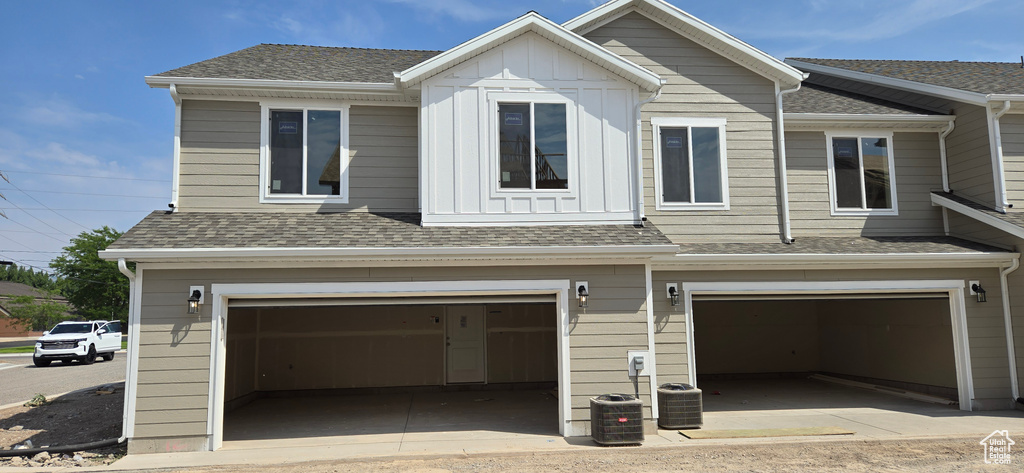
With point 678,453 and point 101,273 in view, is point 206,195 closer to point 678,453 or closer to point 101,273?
point 678,453

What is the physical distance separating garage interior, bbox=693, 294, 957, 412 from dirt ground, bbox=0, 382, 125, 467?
9.31m

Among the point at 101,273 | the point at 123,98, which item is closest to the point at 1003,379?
the point at 123,98

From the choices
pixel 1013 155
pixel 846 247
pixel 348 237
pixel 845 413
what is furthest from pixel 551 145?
pixel 1013 155

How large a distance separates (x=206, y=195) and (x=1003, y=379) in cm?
1300

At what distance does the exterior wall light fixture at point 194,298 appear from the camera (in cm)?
806

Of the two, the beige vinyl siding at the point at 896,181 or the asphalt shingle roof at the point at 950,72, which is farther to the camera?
the asphalt shingle roof at the point at 950,72

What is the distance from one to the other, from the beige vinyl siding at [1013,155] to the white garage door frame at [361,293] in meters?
8.01

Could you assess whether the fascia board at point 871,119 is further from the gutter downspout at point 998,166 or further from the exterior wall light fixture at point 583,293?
the exterior wall light fixture at point 583,293

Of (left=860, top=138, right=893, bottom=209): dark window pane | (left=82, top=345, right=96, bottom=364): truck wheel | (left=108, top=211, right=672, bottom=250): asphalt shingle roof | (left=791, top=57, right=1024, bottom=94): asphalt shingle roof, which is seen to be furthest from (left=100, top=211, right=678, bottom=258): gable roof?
(left=82, top=345, right=96, bottom=364): truck wheel

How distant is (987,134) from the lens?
10781mm

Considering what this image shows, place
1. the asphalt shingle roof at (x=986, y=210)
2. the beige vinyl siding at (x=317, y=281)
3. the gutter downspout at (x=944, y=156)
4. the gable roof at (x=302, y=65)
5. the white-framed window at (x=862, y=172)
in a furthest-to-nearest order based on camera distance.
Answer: the gutter downspout at (x=944, y=156) < the white-framed window at (x=862, y=172) < the asphalt shingle roof at (x=986, y=210) < the gable roof at (x=302, y=65) < the beige vinyl siding at (x=317, y=281)

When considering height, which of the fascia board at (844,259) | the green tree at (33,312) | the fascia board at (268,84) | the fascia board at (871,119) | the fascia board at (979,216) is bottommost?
the green tree at (33,312)

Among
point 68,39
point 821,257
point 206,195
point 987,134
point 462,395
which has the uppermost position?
point 68,39

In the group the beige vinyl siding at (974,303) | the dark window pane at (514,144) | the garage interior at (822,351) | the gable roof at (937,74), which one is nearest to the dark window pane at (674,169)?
the beige vinyl siding at (974,303)
